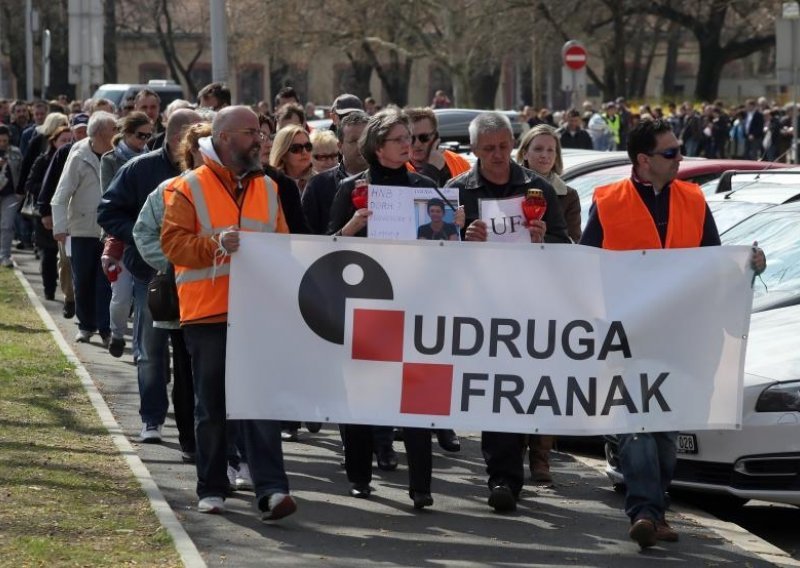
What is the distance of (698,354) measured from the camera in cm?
771

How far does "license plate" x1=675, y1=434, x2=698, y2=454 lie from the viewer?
27.3ft

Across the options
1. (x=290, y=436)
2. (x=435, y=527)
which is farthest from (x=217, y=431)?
(x=290, y=436)

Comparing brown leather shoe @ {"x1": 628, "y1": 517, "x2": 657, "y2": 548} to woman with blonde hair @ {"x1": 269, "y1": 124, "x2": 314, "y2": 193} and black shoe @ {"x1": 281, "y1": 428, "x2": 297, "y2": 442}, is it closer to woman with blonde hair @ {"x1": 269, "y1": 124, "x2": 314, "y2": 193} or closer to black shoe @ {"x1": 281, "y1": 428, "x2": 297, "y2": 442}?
woman with blonde hair @ {"x1": 269, "y1": 124, "x2": 314, "y2": 193}

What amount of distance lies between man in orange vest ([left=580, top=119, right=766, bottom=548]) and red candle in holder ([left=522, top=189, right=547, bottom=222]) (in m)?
0.46

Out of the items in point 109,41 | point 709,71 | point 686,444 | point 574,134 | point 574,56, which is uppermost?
point 109,41

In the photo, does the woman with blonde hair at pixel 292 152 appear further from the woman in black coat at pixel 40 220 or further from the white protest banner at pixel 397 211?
the woman in black coat at pixel 40 220

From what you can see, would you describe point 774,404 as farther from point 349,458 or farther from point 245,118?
point 245,118

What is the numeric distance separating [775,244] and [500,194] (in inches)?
102

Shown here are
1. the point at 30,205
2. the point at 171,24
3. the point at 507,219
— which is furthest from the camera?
the point at 171,24

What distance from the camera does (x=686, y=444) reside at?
8359 millimetres

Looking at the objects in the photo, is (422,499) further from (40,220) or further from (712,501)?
(40,220)

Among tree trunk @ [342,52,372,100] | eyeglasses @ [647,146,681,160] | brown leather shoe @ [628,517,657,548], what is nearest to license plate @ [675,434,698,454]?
brown leather shoe @ [628,517,657,548]

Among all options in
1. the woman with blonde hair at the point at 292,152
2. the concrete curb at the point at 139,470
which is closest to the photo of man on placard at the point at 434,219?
the concrete curb at the point at 139,470

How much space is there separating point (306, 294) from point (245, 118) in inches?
33.3
